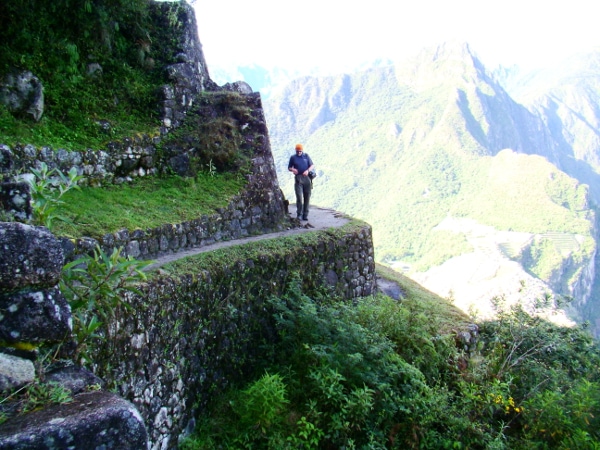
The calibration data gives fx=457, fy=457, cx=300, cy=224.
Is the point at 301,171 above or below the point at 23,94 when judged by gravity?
below

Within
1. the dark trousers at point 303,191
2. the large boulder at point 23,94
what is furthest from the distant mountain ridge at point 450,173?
the large boulder at point 23,94

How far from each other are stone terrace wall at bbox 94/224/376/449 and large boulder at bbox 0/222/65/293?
196 centimetres

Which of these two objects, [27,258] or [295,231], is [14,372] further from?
[295,231]

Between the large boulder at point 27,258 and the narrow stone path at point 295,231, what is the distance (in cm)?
282

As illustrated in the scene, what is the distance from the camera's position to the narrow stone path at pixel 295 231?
7315 mm

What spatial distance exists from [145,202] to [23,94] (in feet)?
9.10

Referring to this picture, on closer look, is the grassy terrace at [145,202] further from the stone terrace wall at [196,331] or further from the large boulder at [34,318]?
the large boulder at [34,318]

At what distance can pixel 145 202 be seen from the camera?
8.26 m

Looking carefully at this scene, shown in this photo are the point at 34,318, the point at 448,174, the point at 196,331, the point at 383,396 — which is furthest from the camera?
the point at 448,174

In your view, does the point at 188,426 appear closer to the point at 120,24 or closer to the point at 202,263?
the point at 202,263

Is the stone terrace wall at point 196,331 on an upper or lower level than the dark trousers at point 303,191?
lower

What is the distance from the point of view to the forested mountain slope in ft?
218

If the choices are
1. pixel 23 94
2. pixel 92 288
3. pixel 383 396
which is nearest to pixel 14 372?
pixel 92 288

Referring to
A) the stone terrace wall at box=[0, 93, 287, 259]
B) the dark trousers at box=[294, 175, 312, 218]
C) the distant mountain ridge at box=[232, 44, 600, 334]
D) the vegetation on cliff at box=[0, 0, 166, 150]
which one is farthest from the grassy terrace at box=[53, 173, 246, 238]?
the distant mountain ridge at box=[232, 44, 600, 334]
